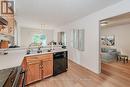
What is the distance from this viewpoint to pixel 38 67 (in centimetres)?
309

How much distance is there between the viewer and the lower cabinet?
2846 mm

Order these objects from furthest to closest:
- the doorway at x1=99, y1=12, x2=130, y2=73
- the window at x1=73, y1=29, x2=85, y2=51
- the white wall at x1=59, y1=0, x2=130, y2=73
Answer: the doorway at x1=99, y1=12, x2=130, y2=73
the window at x1=73, y1=29, x2=85, y2=51
the white wall at x1=59, y1=0, x2=130, y2=73

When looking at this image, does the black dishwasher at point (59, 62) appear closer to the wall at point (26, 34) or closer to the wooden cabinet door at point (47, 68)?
A: the wooden cabinet door at point (47, 68)

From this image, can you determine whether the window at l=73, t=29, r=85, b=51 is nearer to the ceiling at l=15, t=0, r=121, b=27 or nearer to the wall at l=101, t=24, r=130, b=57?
the ceiling at l=15, t=0, r=121, b=27

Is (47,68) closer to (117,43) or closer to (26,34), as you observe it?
(117,43)

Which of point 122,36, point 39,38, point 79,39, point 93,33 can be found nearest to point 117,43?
point 122,36

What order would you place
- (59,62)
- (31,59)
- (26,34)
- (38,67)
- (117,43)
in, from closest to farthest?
(31,59) < (38,67) < (59,62) < (117,43) < (26,34)

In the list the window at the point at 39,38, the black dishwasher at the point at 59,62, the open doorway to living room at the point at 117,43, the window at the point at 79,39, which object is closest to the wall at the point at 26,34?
the window at the point at 39,38

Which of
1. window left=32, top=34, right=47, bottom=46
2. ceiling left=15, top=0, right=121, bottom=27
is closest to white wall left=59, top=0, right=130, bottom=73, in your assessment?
ceiling left=15, top=0, right=121, bottom=27

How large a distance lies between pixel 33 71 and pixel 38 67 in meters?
0.19

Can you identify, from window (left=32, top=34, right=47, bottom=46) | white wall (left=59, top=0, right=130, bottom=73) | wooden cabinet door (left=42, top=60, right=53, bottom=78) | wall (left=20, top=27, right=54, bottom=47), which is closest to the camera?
white wall (left=59, top=0, right=130, bottom=73)

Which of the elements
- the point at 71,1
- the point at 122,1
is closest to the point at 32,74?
the point at 71,1

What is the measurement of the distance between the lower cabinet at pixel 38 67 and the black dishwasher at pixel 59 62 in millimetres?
169

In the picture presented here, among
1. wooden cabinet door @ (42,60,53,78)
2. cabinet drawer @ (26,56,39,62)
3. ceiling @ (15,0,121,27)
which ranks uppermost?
ceiling @ (15,0,121,27)
